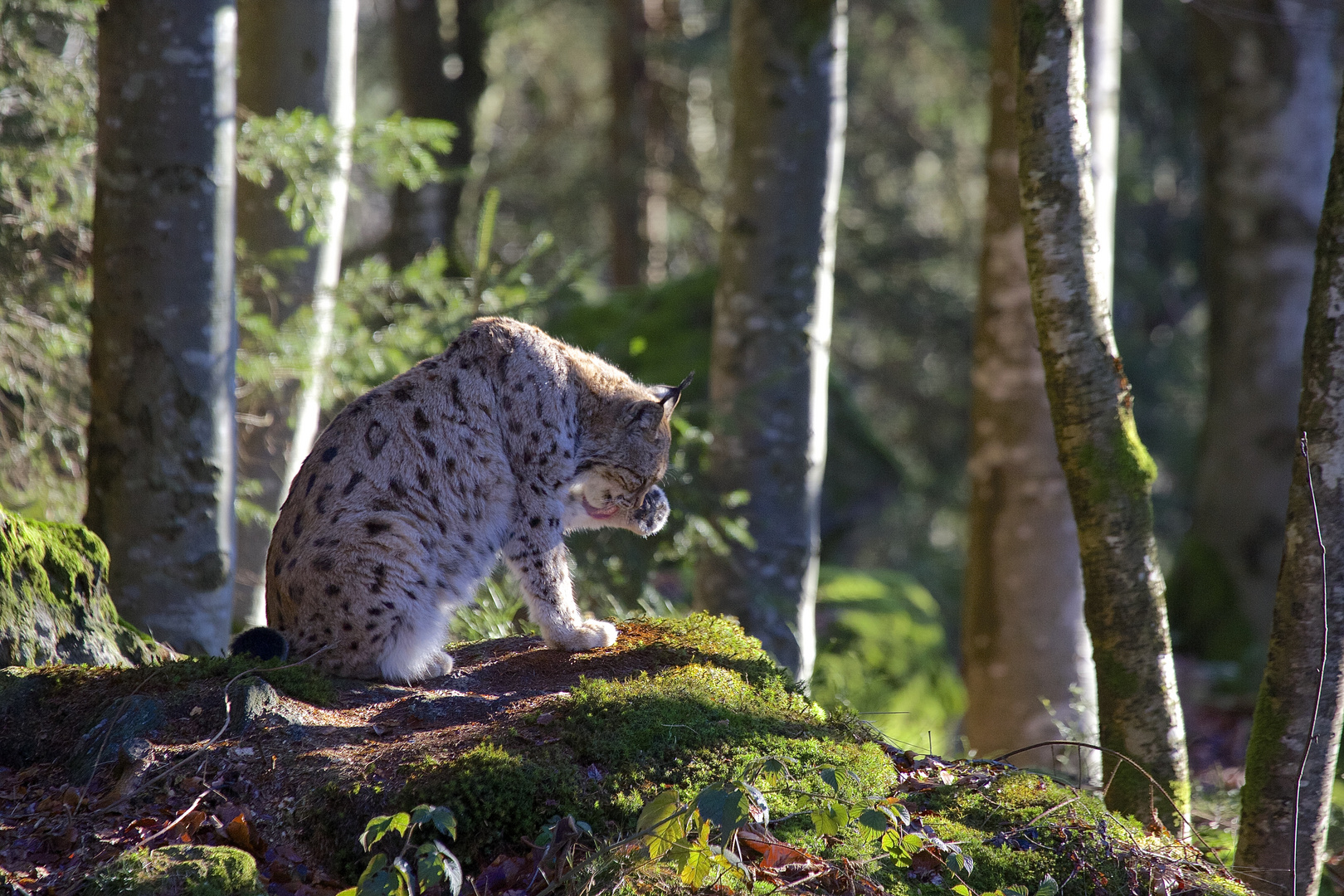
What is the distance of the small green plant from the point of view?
2547 mm

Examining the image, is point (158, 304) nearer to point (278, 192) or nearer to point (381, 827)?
point (278, 192)

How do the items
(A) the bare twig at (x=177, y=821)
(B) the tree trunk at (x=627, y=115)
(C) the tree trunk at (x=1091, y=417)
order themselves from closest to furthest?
(A) the bare twig at (x=177, y=821) < (C) the tree trunk at (x=1091, y=417) < (B) the tree trunk at (x=627, y=115)

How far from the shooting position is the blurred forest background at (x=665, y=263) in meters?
5.98

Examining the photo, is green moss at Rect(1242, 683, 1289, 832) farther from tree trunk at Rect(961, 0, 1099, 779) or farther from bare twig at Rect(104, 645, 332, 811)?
bare twig at Rect(104, 645, 332, 811)

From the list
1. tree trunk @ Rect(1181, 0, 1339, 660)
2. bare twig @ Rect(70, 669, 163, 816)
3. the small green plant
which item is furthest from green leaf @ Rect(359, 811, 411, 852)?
tree trunk @ Rect(1181, 0, 1339, 660)

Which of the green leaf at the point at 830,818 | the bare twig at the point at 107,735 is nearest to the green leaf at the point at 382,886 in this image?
the bare twig at the point at 107,735

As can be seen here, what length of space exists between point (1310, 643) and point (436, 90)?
1199 cm

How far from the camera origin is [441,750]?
3213mm

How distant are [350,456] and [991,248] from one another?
15.5 feet

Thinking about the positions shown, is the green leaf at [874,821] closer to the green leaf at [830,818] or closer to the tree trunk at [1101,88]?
the green leaf at [830,818]

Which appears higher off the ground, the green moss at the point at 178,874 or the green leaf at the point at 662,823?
the green leaf at the point at 662,823

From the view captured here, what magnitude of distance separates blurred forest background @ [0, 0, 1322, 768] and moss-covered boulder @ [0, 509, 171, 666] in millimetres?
2082

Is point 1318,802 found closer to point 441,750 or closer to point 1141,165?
point 441,750

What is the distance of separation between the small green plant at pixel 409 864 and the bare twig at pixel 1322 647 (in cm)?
279
